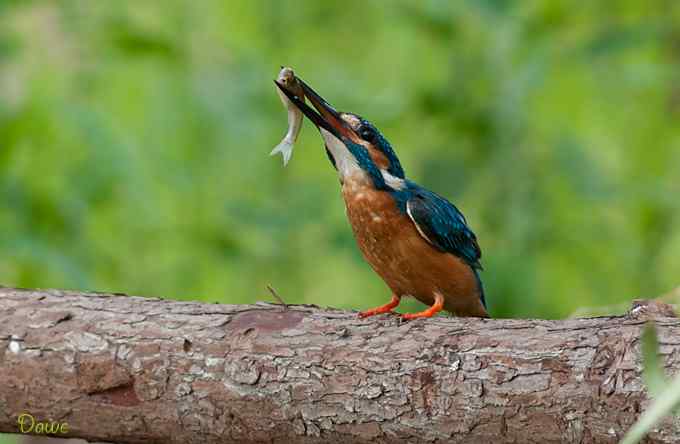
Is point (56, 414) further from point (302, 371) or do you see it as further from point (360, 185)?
point (360, 185)

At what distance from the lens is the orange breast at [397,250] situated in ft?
9.92

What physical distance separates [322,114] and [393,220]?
329mm

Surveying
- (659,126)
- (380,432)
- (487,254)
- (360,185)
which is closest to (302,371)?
(380,432)

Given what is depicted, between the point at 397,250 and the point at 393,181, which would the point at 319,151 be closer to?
the point at 393,181

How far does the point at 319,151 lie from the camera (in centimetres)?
582

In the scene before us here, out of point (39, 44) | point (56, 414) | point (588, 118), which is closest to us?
point (56, 414)

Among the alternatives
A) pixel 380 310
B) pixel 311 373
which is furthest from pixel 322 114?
pixel 311 373

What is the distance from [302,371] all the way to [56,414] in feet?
1.93

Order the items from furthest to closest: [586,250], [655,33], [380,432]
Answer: [586,250], [655,33], [380,432]

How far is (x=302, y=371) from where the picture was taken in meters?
2.54
